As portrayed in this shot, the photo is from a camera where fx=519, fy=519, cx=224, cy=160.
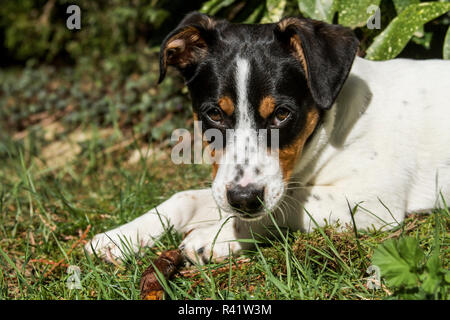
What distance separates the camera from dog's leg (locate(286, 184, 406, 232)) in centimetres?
336

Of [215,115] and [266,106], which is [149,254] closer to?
[215,115]

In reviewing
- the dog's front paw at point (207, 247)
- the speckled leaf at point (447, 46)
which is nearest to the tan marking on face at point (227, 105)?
the dog's front paw at point (207, 247)

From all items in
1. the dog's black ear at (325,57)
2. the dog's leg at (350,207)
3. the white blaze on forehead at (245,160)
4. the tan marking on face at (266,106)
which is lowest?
the dog's leg at (350,207)

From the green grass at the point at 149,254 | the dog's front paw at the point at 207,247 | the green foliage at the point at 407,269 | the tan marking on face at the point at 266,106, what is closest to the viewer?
the green foliage at the point at 407,269

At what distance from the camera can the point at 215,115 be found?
11.1ft

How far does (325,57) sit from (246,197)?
98 centimetres

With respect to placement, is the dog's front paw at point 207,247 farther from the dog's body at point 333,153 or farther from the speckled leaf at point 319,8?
the speckled leaf at point 319,8

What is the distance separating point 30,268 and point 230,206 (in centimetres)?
149

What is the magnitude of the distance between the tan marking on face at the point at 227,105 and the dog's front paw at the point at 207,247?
802mm

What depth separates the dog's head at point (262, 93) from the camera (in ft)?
10.1

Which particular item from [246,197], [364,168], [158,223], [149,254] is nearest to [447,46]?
[364,168]

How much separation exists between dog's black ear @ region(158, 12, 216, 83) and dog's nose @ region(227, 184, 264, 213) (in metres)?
1.07

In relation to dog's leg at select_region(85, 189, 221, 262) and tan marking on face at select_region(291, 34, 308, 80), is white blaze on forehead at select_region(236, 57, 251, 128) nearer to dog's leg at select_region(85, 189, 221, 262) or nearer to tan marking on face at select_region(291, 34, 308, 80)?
tan marking on face at select_region(291, 34, 308, 80)
